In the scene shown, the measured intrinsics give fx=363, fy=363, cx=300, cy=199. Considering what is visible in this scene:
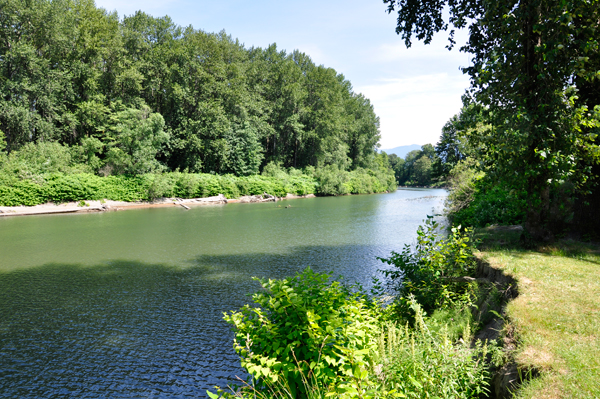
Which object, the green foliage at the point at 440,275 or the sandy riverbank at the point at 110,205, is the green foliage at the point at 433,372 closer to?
the green foliage at the point at 440,275

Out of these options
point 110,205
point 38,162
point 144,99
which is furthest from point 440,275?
point 144,99

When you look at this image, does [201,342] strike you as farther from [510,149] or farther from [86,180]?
[86,180]

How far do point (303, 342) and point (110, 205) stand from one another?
3317 cm

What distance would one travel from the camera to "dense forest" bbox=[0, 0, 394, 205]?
33094mm

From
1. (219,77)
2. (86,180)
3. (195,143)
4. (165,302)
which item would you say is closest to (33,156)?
(86,180)

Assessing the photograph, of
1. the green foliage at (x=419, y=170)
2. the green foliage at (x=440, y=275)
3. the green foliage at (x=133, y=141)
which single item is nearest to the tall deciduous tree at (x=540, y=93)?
the green foliage at (x=440, y=275)

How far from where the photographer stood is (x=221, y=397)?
3.24m

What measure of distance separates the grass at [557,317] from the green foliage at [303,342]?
1574 millimetres

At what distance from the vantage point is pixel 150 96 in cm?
4459

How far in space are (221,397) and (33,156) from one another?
116 feet

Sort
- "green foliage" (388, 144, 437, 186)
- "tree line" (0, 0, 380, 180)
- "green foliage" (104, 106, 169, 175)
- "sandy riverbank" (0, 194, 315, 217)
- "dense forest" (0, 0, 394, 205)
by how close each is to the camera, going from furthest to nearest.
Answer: "green foliage" (388, 144, 437, 186), "green foliage" (104, 106, 169, 175), "tree line" (0, 0, 380, 180), "dense forest" (0, 0, 394, 205), "sandy riverbank" (0, 194, 315, 217)

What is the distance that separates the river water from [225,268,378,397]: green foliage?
246 cm

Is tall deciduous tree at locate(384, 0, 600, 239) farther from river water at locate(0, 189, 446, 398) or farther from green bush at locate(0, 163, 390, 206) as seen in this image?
green bush at locate(0, 163, 390, 206)

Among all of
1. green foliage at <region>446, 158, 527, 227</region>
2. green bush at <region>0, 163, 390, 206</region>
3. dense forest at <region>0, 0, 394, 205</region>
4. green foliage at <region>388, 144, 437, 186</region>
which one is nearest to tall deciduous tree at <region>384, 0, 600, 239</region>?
green foliage at <region>446, 158, 527, 227</region>
